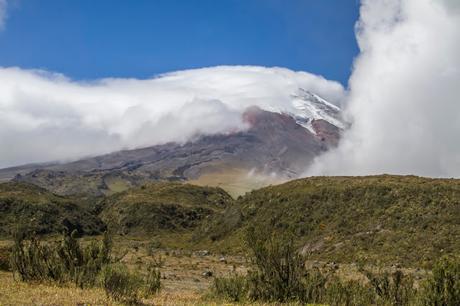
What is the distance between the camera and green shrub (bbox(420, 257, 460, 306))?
1357 cm

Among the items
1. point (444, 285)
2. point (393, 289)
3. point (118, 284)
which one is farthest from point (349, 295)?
point (118, 284)

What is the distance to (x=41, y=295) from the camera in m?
13.9

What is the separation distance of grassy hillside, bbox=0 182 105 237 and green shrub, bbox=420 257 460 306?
75696mm

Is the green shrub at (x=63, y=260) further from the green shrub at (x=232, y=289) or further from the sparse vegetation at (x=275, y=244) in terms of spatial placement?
the green shrub at (x=232, y=289)

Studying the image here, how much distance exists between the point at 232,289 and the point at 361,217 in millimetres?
40609

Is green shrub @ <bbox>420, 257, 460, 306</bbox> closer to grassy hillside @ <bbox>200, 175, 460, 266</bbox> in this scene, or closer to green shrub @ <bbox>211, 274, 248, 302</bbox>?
green shrub @ <bbox>211, 274, 248, 302</bbox>

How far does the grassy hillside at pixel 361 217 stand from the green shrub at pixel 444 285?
80.0 feet

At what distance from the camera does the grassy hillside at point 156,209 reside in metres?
103

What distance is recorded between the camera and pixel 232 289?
55.4 feet

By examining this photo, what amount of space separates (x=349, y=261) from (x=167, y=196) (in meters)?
83.6

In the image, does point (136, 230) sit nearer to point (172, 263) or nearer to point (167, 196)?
point (167, 196)

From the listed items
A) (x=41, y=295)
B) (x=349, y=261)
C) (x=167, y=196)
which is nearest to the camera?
(x=41, y=295)

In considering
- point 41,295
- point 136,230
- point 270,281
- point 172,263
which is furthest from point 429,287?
point 136,230

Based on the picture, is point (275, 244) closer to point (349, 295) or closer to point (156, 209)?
A: point (349, 295)
